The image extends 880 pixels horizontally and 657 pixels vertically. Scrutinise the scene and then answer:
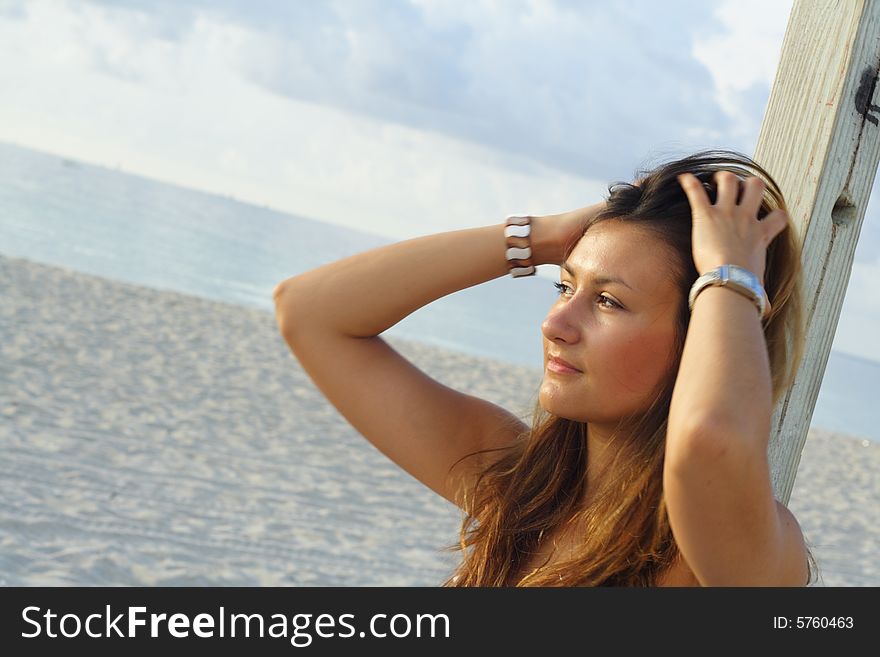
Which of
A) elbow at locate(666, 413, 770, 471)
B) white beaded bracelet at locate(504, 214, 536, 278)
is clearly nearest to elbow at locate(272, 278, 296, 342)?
white beaded bracelet at locate(504, 214, 536, 278)

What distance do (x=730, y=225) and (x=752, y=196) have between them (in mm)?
81

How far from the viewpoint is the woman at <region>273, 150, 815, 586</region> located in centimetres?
131

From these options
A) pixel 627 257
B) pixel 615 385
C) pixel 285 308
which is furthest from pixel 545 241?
pixel 285 308

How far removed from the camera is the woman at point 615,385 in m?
1.31

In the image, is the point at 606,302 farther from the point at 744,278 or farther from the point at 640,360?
the point at 744,278

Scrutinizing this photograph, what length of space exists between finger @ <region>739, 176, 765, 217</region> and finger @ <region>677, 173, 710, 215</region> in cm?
6

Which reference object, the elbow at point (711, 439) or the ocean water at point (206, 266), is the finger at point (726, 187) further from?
the ocean water at point (206, 266)

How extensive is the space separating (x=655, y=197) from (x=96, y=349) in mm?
9687

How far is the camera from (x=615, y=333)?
159 centimetres

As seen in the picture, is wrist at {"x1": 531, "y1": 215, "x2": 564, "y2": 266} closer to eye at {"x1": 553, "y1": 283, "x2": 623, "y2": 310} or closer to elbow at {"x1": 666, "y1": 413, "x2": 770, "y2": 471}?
eye at {"x1": 553, "y1": 283, "x2": 623, "y2": 310}
